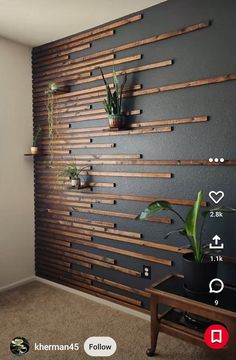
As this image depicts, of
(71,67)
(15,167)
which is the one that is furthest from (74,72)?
(15,167)

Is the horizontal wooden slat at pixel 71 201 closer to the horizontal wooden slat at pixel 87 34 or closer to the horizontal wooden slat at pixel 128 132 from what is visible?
the horizontal wooden slat at pixel 128 132

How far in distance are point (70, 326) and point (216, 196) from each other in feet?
4.69

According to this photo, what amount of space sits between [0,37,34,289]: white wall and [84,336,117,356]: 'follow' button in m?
1.31

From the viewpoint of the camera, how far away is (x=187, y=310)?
5.69 ft

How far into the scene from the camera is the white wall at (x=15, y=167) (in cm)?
293

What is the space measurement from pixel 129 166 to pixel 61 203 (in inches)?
35.5

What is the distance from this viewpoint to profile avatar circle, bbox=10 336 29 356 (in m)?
2.01

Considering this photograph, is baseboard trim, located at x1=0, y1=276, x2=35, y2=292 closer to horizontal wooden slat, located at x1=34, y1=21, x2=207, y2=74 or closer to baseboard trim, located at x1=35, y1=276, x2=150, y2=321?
baseboard trim, located at x1=35, y1=276, x2=150, y2=321

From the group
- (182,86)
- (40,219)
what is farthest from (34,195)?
(182,86)

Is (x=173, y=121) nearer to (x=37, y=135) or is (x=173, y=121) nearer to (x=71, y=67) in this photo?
(x=71, y=67)

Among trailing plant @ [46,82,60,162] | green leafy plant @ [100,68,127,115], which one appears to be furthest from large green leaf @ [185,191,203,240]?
trailing plant @ [46,82,60,162]

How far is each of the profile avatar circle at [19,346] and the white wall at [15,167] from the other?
36.7 inches

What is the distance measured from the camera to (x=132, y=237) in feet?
8.07

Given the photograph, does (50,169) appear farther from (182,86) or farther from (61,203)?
(182,86)
